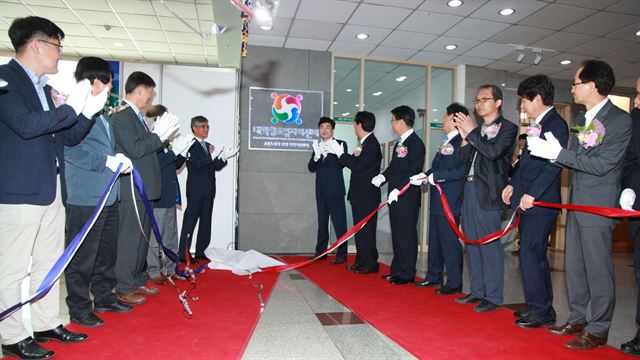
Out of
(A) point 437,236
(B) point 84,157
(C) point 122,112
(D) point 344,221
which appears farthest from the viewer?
(D) point 344,221

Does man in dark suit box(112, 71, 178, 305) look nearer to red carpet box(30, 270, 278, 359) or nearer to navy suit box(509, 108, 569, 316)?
red carpet box(30, 270, 278, 359)

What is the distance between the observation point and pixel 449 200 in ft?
10.7

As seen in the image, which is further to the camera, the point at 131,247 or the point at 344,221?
the point at 344,221

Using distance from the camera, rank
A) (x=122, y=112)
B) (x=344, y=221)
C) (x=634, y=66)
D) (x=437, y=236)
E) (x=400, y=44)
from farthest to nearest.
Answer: (x=634, y=66), (x=400, y=44), (x=344, y=221), (x=437, y=236), (x=122, y=112)

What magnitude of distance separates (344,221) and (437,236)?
146 centimetres

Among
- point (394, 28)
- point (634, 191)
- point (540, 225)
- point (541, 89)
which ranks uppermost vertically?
point (394, 28)

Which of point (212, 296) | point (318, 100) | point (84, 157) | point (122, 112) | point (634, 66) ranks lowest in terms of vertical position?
point (212, 296)

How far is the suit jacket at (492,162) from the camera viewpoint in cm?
268

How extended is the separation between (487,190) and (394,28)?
9.55ft

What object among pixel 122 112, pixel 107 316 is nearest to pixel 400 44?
pixel 122 112

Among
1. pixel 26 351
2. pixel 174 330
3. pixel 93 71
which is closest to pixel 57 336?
pixel 26 351

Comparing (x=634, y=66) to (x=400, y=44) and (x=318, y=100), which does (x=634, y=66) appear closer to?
(x=400, y=44)

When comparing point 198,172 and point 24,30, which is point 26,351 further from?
point 198,172

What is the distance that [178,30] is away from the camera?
225 inches
